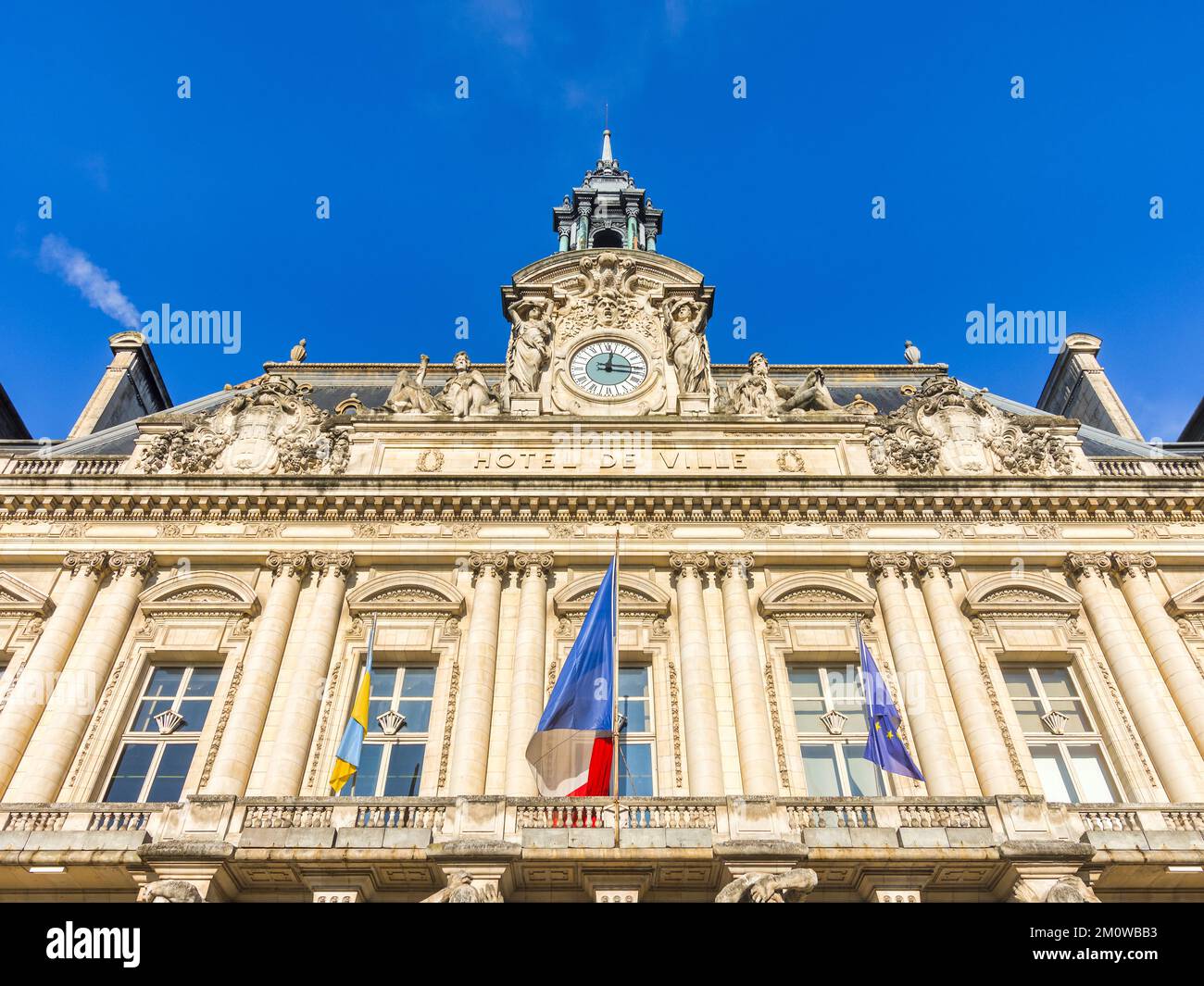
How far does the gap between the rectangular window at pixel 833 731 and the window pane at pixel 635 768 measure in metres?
2.72

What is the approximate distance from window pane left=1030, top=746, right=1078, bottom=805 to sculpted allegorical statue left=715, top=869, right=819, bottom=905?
5.69 m

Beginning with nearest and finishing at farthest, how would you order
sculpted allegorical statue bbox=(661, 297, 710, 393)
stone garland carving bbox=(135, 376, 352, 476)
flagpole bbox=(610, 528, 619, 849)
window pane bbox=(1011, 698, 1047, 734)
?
flagpole bbox=(610, 528, 619, 849) < window pane bbox=(1011, 698, 1047, 734) < stone garland carving bbox=(135, 376, 352, 476) < sculpted allegorical statue bbox=(661, 297, 710, 393)

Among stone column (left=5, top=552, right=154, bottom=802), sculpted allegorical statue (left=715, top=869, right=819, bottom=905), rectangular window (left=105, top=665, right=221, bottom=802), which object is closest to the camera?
sculpted allegorical statue (left=715, top=869, right=819, bottom=905)

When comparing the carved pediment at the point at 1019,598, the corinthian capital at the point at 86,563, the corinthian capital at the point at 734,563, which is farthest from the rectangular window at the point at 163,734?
the carved pediment at the point at 1019,598

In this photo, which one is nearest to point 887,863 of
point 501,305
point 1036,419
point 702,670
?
point 702,670

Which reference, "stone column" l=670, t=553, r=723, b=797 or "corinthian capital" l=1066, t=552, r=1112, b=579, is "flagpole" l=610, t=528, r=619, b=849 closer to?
"stone column" l=670, t=553, r=723, b=797

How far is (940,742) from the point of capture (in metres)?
15.6

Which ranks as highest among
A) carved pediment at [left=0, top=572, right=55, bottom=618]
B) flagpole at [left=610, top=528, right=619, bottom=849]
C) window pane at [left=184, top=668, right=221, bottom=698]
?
carved pediment at [left=0, top=572, right=55, bottom=618]

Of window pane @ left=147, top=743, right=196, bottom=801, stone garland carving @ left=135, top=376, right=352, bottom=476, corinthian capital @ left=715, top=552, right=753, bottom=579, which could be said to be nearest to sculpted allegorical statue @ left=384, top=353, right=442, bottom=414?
stone garland carving @ left=135, top=376, right=352, bottom=476

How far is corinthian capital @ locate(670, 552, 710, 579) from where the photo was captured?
18422mm

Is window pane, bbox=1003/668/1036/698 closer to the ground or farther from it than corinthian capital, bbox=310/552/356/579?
closer to the ground

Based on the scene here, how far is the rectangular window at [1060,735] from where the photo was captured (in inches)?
632

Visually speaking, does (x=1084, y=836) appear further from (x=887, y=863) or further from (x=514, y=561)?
(x=514, y=561)

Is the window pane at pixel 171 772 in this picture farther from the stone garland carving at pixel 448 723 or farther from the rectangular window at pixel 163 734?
the stone garland carving at pixel 448 723
